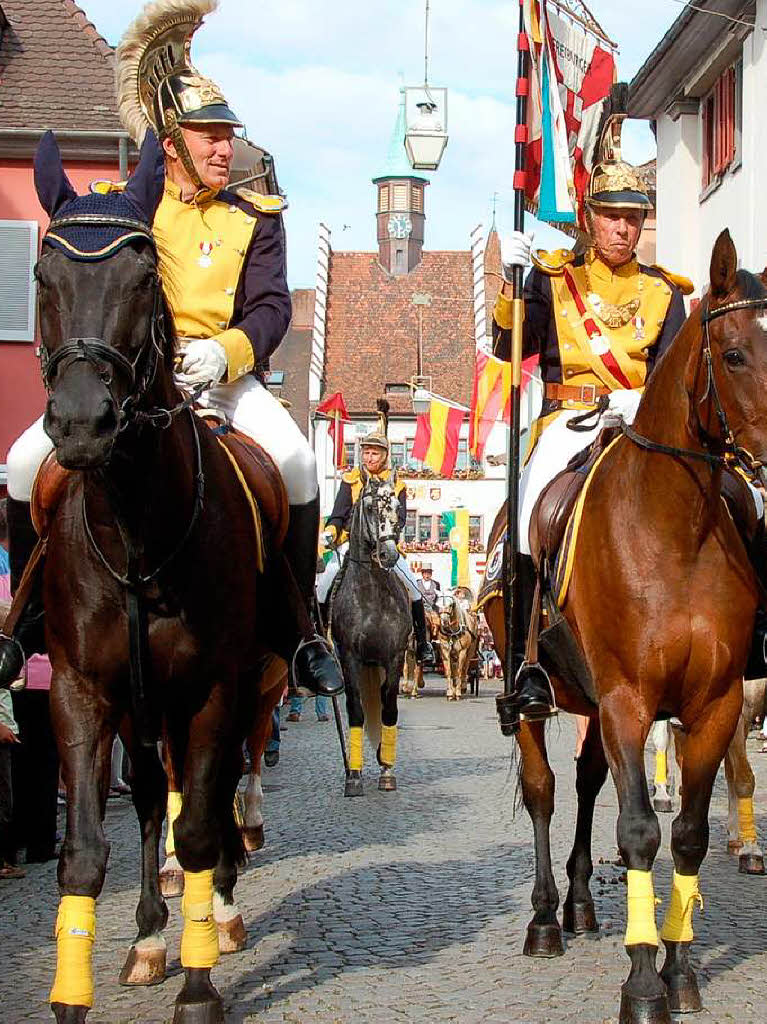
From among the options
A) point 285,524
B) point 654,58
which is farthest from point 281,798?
point 654,58

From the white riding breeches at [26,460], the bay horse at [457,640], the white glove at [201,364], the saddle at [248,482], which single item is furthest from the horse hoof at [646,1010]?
the bay horse at [457,640]

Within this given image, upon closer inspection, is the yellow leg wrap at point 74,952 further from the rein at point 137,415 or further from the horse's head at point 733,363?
the horse's head at point 733,363

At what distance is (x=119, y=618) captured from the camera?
5.39 metres

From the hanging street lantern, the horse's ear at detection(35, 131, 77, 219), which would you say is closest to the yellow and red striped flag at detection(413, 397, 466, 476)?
the hanging street lantern

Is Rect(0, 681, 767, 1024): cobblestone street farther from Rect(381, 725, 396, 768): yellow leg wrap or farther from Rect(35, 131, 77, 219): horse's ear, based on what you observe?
Rect(35, 131, 77, 219): horse's ear

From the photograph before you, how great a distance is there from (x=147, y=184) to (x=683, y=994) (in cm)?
357

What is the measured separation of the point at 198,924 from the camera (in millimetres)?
5785

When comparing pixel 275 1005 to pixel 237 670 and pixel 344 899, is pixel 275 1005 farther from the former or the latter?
pixel 344 899

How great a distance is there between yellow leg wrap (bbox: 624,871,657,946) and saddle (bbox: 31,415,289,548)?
6.57 feet

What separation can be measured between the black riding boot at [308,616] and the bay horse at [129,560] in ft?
2.24

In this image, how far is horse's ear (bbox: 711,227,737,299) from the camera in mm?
5910

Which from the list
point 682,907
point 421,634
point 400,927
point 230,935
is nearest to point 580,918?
point 400,927

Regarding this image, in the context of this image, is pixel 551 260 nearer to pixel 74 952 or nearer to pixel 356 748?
pixel 74 952

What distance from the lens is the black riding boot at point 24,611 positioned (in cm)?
602
